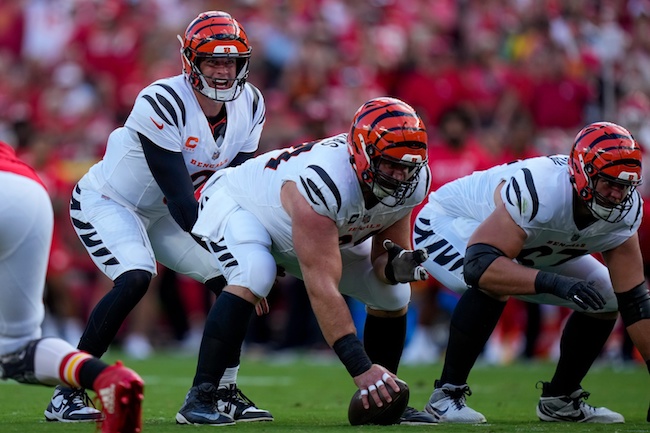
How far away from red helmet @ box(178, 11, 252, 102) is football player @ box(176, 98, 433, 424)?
576mm

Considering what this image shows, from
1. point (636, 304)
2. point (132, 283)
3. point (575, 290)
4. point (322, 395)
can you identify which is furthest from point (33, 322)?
point (322, 395)

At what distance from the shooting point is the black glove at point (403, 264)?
570 cm

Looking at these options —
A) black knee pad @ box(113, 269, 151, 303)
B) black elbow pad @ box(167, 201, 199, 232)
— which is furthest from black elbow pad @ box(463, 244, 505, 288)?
black knee pad @ box(113, 269, 151, 303)

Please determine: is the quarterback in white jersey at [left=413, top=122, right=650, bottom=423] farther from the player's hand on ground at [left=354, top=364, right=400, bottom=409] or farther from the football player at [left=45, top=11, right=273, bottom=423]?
the football player at [left=45, top=11, right=273, bottom=423]

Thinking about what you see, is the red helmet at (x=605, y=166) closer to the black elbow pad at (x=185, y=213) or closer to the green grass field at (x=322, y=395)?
Result: the green grass field at (x=322, y=395)

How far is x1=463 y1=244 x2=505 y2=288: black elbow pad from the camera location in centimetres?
591

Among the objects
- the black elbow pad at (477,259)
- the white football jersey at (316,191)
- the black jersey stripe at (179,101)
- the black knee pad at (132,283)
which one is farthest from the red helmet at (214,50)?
the black elbow pad at (477,259)

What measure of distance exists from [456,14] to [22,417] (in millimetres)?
9764

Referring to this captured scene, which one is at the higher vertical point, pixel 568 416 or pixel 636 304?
pixel 636 304

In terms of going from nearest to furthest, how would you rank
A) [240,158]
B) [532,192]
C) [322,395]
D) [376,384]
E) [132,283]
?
[376,384] → [532,192] → [132,283] → [240,158] → [322,395]

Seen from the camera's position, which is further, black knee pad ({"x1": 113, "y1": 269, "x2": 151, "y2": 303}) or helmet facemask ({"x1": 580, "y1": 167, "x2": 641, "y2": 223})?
black knee pad ({"x1": 113, "y1": 269, "x2": 151, "y2": 303})

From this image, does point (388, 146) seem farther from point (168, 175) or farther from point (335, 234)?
point (168, 175)

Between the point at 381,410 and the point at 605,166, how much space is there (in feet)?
5.49

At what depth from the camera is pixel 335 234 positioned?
558 centimetres
